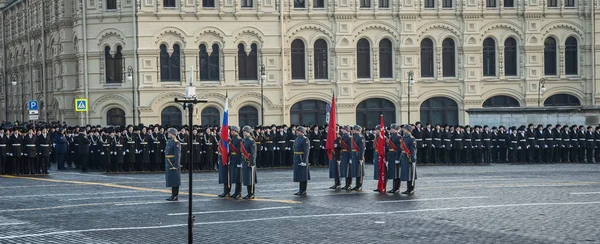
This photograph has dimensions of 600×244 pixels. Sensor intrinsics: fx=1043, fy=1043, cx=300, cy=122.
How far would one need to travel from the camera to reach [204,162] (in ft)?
121

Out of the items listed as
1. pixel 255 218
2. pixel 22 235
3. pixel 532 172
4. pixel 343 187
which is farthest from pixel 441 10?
pixel 22 235

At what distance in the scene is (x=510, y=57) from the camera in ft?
176

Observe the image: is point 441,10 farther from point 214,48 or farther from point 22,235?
point 22,235

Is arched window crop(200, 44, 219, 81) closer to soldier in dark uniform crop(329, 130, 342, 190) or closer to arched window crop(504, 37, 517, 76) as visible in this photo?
arched window crop(504, 37, 517, 76)

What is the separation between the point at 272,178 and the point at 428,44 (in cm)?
2313

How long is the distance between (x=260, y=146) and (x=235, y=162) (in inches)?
482

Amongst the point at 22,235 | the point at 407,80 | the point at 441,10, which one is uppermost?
the point at 441,10

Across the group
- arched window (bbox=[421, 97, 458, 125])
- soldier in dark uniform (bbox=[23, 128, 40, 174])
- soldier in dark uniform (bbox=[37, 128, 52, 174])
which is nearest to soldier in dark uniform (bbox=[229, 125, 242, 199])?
soldier in dark uniform (bbox=[23, 128, 40, 174])

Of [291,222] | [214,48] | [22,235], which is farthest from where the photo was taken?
[214,48]

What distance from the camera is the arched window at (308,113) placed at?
5178 cm

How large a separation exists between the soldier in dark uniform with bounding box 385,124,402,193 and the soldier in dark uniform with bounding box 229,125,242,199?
150 inches

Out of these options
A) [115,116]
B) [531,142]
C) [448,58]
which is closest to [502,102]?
[448,58]

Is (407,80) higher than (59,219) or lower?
higher

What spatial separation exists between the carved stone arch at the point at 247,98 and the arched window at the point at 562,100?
14.7m
